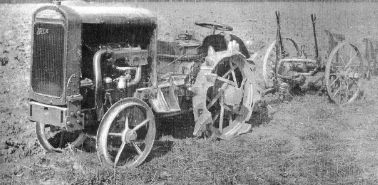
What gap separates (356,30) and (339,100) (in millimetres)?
7455

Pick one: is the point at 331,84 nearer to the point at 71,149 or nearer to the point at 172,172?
the point at 172,172

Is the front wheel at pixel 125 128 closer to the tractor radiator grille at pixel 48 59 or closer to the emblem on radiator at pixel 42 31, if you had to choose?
the tractor radiator grille at pixel 48 59

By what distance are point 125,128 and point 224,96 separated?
1.87 metres

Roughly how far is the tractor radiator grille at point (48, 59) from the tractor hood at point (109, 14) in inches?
13.6

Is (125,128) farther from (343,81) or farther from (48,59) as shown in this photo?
(343,81)

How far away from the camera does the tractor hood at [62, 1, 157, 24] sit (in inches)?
200

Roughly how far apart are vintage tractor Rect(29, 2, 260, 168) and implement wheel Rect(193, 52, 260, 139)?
2cm

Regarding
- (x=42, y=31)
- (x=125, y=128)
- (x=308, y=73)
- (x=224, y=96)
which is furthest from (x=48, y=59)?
(x=308, y=73)

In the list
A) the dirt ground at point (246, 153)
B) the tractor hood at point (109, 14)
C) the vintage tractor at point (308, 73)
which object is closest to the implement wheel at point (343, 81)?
the vintage tractor at point (308, 73)

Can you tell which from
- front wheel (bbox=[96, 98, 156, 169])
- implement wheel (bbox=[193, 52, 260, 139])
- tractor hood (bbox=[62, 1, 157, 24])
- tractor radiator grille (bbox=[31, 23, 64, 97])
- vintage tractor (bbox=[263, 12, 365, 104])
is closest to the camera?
front wheel (bbox=[96, 98, 156, 169])

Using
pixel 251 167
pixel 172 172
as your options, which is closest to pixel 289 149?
pixel 251 167

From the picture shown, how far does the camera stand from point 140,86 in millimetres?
5809

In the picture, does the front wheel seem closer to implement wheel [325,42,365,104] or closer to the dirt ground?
the dirt ground

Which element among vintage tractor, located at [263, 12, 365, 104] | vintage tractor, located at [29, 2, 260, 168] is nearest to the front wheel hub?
vintage tractor, located at [29, 2, 260, 168]
